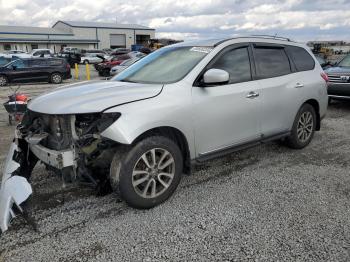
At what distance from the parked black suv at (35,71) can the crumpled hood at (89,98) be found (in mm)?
16607

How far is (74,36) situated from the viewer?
7206 centimetres

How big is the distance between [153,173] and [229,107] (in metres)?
1.28

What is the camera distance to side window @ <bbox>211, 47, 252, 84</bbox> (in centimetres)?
418

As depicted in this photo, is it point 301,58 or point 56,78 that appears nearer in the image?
point 301,58

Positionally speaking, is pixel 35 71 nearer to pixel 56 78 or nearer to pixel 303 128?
pixel 56 78

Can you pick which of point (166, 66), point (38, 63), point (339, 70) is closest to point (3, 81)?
point (38, 63)

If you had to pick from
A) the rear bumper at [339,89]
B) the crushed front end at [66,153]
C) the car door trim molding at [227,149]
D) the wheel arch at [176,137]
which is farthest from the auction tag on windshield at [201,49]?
the rear bumper at [339,89]

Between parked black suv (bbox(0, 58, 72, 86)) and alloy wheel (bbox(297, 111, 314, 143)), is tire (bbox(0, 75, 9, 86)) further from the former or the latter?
alloy wheel (bbox(297, 111, 314, 143))

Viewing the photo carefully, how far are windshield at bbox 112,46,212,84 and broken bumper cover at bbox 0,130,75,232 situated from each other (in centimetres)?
137

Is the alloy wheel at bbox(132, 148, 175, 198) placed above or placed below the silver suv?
below

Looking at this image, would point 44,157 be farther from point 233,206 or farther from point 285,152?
point 285,152

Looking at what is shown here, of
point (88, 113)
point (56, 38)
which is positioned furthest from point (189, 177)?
point (56, 38)

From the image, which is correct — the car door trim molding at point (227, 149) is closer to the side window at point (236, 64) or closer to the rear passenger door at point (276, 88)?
the rear passenger door at point (276, 88)

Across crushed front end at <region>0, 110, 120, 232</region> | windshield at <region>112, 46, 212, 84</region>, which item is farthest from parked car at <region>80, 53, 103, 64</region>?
crushed front end at <region>0, 110, 120, 232</region>
